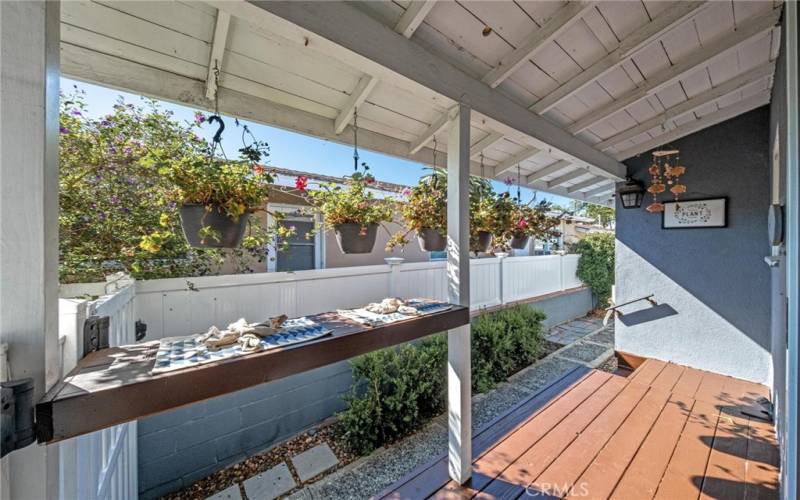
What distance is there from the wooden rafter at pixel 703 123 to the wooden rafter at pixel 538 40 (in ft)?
8.77

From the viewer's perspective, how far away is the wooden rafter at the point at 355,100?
177cm

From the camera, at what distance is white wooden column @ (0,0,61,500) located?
0.75 meters

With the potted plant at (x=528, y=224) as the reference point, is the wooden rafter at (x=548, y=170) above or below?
above

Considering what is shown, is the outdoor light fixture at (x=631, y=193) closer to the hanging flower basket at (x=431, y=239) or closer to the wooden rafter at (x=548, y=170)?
the wooden rafter at (x=548, y=170)

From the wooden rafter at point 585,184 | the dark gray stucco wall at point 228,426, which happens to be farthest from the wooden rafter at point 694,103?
the dark gray stucco wall at point 228,426

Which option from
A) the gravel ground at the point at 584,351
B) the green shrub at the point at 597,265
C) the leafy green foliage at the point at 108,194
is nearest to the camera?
the leafy green foliage at the point at 108,194

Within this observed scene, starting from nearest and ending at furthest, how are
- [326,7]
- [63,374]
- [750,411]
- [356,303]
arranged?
[63,374] < [326,7] < [750,411] < [356,303]

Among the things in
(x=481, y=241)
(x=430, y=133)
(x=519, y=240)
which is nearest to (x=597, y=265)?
(x=519, y=240)

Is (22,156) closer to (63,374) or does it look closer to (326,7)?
(63,374)

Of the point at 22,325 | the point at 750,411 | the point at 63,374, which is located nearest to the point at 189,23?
the point at 22,325

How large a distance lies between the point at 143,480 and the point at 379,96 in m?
3.07

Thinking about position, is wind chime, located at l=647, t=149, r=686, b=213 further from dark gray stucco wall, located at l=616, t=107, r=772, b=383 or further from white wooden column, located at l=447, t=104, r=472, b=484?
white wooden column, located at l=447, t=104, r=472, b=484

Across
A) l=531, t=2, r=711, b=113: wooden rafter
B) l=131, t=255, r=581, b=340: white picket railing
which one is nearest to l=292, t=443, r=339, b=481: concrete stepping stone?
l=131, t=255, r=581, b=340: white picket railing

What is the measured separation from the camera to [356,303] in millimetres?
3445
